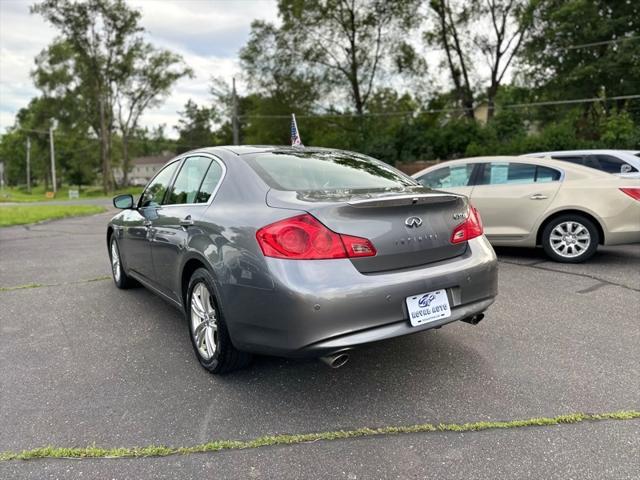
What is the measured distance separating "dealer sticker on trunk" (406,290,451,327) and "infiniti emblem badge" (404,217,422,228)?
1.34 ft

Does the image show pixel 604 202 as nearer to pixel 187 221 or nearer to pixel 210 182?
pixel 210 182

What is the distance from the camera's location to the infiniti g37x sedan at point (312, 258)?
8.36 ft

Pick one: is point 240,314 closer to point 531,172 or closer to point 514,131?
point 531,172

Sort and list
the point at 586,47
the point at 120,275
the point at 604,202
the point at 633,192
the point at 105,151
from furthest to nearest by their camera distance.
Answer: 1. the point at 105,151
2. the point at 586,47
3. the point at 604,202
4. the point at 633,192
5. the point at 120,275

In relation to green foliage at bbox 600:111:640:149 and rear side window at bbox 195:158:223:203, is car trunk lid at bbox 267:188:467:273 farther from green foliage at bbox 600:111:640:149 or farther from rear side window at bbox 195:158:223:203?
green foliage at bbox 600:111:640:149

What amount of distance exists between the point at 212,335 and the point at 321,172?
54.0 inches

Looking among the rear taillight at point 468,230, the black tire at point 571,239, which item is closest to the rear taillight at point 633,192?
the black tire at point 571,239

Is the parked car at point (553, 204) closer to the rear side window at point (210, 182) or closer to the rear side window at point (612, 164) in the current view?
the rear side window at point (612, 164)

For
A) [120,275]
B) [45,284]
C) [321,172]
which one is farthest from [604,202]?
[45,284]

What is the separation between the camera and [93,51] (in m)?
38.1

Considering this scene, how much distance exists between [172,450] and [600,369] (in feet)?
8.95

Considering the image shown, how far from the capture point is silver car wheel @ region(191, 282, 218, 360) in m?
3.16

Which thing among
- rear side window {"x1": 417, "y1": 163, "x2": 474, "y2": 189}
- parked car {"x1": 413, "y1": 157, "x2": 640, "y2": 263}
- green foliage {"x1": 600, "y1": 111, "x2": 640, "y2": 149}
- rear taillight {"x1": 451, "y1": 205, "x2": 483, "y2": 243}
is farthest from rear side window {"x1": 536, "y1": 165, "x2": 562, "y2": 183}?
green foliage {"x1": 600, "y1": 111, "x2": 640, "y2": 149}

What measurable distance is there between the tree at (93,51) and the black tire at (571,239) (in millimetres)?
40269
